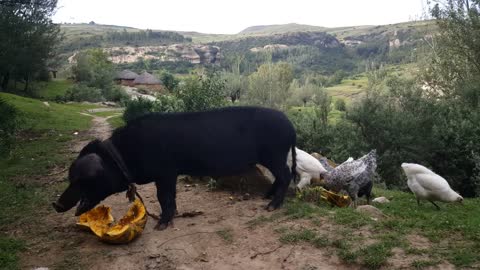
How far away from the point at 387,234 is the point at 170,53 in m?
180

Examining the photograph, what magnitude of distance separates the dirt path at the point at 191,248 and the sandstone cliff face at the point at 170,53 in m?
156

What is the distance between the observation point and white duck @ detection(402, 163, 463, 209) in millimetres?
7836

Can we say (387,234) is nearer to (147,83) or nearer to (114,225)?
(114,225)

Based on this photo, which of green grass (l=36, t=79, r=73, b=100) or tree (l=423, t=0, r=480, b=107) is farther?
green grass (l=36, t=79, r=73, b=100)

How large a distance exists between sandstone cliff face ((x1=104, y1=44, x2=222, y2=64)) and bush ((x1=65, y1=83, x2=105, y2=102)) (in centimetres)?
10546

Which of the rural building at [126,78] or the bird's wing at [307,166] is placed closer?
the bird's wing at [307,166]

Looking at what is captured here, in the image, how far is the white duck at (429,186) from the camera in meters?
7.84

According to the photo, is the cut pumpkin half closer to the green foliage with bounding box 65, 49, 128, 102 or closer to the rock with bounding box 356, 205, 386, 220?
the rock with bounding box 356, 205, 386, 220

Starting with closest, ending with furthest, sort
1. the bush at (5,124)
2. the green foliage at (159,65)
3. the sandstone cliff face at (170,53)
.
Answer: the bush at (5,124) < the green foliage at (159,65) < the sandstone cliff face at (170,53)

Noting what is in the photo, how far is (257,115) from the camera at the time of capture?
764 centimetres

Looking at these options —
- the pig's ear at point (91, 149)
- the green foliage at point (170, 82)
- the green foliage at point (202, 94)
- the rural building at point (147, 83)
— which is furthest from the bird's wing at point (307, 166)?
the rural building at point (147, 83)

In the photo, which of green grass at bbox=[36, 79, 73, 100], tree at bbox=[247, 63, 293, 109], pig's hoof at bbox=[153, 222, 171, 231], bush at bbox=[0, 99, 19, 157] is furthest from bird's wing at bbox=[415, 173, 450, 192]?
tree at bbox=[247, 63, 293, 109]

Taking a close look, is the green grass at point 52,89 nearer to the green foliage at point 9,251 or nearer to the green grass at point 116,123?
the green grass at point 116,123

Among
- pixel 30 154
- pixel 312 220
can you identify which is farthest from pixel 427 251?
pixel 30 154
